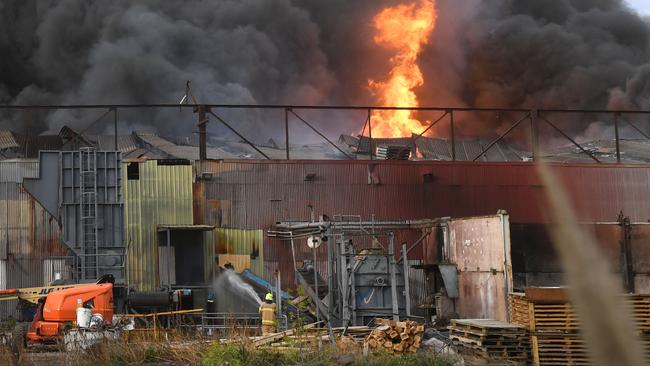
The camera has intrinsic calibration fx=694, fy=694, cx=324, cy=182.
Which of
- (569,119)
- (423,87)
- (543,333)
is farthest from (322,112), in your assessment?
(543,333)

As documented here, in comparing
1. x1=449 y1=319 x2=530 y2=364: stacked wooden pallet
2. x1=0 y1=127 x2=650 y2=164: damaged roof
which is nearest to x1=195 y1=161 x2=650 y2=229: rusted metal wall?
x1=0 y1=127 x2=650 y2=164: damaged roof

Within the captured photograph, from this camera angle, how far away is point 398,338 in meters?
15.6

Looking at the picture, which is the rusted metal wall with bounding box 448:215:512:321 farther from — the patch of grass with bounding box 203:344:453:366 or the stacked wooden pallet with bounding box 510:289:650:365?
the patch of grass with bounding box 203:344:453:366

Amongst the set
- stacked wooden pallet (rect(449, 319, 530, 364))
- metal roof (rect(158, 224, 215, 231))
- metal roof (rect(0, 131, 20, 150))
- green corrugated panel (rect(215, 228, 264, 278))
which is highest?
metal roof (rect(0, 131, 20, 150))

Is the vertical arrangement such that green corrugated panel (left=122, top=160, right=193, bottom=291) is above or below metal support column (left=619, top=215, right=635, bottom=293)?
above

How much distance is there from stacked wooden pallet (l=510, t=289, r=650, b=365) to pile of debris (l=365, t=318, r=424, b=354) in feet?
8.14

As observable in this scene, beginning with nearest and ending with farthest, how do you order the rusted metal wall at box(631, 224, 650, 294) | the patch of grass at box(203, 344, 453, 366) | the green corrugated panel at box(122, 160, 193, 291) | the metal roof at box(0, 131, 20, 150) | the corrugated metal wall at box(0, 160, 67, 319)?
the patch of grass at box(203, 344, 453, 366) → the rusted metal wall at box(631, 224, 650, 294) → the green corrugated panel at box(122, 160, 193, 291) → the corrugated metal wall at box(0, 160, 67, 319) → the metal roof at box(0, 131, 20, 150)

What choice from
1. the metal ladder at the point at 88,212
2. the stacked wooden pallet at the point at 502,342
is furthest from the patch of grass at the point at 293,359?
the metal ladder at the point at 88,212

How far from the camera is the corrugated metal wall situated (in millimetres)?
24578

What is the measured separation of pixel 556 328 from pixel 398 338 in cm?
340

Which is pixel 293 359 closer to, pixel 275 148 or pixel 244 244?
pixel 244 244

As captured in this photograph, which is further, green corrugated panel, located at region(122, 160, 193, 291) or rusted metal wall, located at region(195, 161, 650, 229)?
rusted metal wall, located at region(195, 161, 650, 229)

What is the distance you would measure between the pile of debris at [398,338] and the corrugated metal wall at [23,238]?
14082 millimetres

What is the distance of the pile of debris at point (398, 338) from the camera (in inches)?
605
